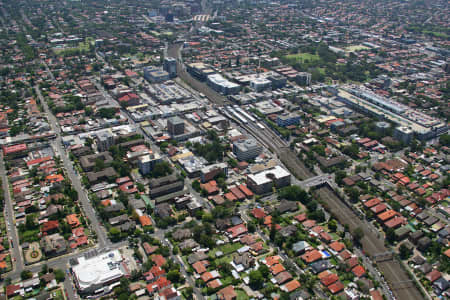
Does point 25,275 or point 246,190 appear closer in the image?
point 25,275

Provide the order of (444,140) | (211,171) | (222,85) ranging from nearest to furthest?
1. (211,171)
2. (444,140)
3. (222,85)

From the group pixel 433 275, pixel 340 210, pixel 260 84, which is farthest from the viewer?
pixel 260 84

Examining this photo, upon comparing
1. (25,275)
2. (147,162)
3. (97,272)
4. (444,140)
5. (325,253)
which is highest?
(147,162)

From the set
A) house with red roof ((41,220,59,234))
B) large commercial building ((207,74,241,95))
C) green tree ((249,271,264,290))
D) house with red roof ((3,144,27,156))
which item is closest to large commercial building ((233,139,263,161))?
green tree ((249,271,264,290))

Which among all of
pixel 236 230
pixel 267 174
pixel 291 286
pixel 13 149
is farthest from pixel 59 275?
pixel 13 149

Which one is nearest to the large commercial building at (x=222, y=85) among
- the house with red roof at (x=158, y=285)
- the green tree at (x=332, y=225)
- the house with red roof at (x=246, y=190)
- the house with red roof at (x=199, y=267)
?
the house with red roof at (x=246, y=190)

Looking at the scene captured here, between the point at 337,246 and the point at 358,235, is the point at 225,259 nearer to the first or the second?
the point at 337,246

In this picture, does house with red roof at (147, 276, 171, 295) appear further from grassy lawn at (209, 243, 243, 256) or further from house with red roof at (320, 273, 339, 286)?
house with red roof at (320, 273, 339, 286)
